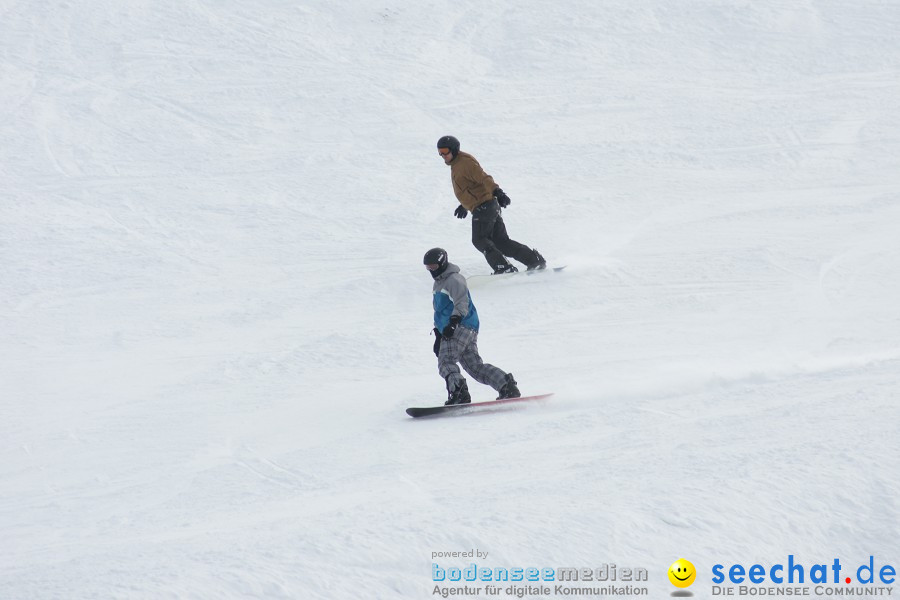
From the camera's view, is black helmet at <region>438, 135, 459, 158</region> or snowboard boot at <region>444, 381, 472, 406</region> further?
black helmet at <region>438, 135, 459, 158</region>

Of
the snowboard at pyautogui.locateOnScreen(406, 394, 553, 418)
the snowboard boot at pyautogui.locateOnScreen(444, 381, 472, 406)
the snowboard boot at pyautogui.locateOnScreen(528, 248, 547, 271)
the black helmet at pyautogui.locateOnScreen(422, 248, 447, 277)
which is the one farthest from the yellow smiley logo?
the snowboard boot at pyautogui.locateOnScreen(528, 248, 547, 271)

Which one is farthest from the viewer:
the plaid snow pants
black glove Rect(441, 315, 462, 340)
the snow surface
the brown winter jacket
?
the brown winter jacket

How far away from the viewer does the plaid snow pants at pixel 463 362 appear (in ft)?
24.3

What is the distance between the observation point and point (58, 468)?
21.7 ft

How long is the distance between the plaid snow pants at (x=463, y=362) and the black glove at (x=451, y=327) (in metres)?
0.17

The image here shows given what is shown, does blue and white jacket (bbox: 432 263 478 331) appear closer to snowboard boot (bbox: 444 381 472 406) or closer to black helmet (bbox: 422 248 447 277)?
black helmet (bbox: 422 248 447 277)

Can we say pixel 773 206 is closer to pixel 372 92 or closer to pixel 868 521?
pixel 372 92

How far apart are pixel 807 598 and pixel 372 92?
12477mm

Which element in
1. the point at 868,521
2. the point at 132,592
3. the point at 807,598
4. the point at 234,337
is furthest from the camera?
the point at 234,337

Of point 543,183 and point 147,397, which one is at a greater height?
point 543,183

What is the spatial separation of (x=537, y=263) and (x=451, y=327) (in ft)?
12.2

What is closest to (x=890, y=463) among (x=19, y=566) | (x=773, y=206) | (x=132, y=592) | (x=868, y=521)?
(x=868, y=521)

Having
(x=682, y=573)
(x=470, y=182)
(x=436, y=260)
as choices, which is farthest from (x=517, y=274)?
(x=682, y=573)

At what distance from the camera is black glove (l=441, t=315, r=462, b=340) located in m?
7.18
